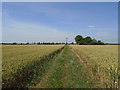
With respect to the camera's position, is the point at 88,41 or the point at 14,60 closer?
the point at 14,60

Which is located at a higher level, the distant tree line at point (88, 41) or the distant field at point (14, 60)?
the distant tree line at point (88, 41)

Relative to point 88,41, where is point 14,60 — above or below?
below

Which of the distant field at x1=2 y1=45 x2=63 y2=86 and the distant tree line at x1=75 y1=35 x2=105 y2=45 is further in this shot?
the distant tree line at x1=75 y1=35 x2=105 y2=45

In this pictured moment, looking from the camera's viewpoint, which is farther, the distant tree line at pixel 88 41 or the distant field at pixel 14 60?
the distant tree line at pixel 88 41

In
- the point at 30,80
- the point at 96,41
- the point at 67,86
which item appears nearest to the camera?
the point at 67,86

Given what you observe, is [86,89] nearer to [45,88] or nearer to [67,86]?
[67,86]

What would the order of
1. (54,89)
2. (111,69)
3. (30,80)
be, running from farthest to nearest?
(111,69) < (30,80) < (54,89)

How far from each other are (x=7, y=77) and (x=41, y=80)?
72.6 inches

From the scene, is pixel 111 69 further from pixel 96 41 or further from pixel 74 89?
pixel 96 41

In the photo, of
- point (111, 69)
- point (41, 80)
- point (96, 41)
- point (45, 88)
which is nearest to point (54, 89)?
point (45, 88)

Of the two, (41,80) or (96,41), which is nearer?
(41,80)

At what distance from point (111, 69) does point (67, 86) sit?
436 centimetres

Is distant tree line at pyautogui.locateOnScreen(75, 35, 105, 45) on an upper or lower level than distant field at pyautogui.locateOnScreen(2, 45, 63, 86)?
upper

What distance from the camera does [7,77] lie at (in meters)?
9.77
